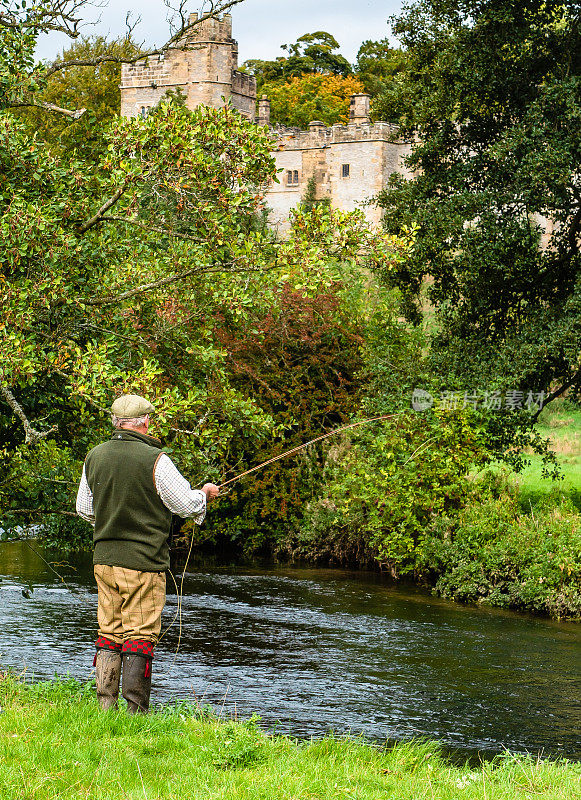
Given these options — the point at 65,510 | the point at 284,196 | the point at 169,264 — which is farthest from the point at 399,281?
the point at 284,196

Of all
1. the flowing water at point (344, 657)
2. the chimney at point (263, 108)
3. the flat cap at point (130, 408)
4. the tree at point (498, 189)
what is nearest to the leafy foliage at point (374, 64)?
the chimney at point (263, 108)

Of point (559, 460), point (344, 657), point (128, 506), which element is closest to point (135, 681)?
point (128, 506)

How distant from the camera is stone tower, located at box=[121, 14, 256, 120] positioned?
68.6 m

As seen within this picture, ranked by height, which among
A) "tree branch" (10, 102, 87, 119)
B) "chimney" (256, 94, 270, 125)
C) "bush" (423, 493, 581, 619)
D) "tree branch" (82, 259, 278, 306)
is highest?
"chimney" (256, 94, 270, 125)

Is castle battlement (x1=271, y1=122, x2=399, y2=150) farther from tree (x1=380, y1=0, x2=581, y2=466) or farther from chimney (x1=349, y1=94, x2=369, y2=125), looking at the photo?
tree (x1=380, y1=0, x2=581, y2=466)

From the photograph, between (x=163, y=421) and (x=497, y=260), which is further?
(x=497, y=260)

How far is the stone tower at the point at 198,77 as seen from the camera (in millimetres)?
68625

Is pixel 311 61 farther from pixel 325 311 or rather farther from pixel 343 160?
pixel 325 311

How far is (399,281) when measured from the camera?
1959cm

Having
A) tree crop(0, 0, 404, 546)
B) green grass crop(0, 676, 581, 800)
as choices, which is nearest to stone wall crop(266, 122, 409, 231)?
tree crop(0, 0, 404, 546)

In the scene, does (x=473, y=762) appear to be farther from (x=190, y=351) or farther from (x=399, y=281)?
(x=399, y=281)

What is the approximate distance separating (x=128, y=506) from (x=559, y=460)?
20.0 metres

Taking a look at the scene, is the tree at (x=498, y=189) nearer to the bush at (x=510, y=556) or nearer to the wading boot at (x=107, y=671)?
the bush at (x=510, y=556)

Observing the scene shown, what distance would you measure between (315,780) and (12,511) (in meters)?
6.10
